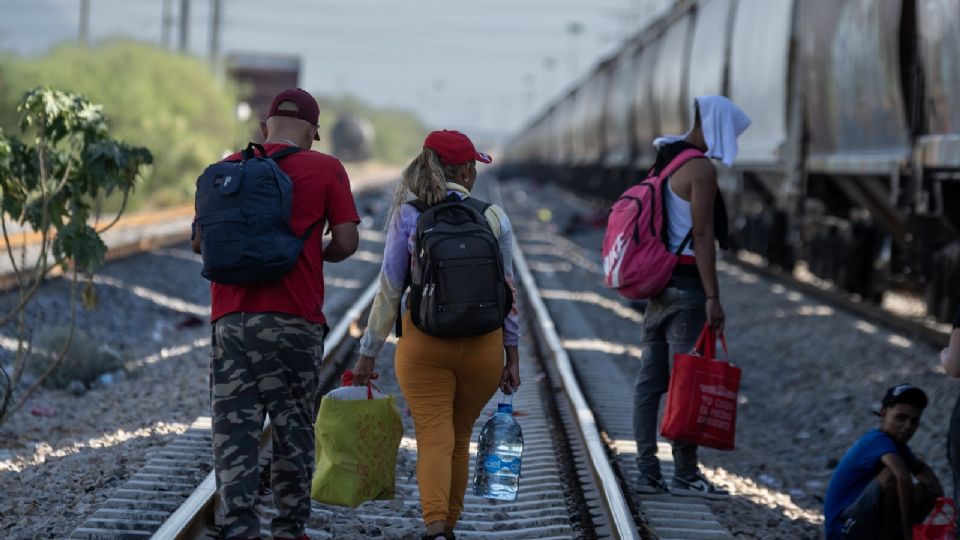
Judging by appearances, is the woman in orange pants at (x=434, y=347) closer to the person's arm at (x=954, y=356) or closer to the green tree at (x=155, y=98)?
the person's arm at (x=954, y=356)

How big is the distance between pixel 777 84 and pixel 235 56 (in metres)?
40.7

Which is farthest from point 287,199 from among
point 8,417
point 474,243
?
point 8,417

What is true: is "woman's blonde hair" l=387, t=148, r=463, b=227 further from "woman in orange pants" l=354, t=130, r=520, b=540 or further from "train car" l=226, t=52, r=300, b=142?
"train car" l=226, t=52, r=300, b=142

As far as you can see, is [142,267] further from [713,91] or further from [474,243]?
[474,243]

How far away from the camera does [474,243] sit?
4992mm

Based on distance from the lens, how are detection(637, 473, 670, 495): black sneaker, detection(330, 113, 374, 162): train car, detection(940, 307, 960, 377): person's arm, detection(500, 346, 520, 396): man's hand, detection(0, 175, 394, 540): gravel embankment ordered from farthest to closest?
1. detection(330, 113, 374, 162): train car
2. detection(637, 473, 670, 495): black sneaker
3. detection(0, 175, 394, 540): gravel embankment
4. detection(500, 346, 520, 396): man's hand
5. detection(940, 307, 960, 377): person's arm

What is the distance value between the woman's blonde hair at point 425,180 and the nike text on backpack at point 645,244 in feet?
5.73

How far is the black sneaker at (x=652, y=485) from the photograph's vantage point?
6.90m

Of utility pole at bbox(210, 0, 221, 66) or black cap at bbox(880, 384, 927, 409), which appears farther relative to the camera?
utility pole at bbox(210, 0, 221, 66)

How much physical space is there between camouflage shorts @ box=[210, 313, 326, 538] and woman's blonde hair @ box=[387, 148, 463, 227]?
1.92 feet

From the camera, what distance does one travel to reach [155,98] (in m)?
45.8

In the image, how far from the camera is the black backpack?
16.3 ft

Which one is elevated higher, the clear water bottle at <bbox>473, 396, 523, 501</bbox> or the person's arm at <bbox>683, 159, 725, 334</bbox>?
the person's arm at <bbox>683, 159, 725, 334</bbox>

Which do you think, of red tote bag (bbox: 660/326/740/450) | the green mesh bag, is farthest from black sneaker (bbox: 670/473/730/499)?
the green mesh bag
